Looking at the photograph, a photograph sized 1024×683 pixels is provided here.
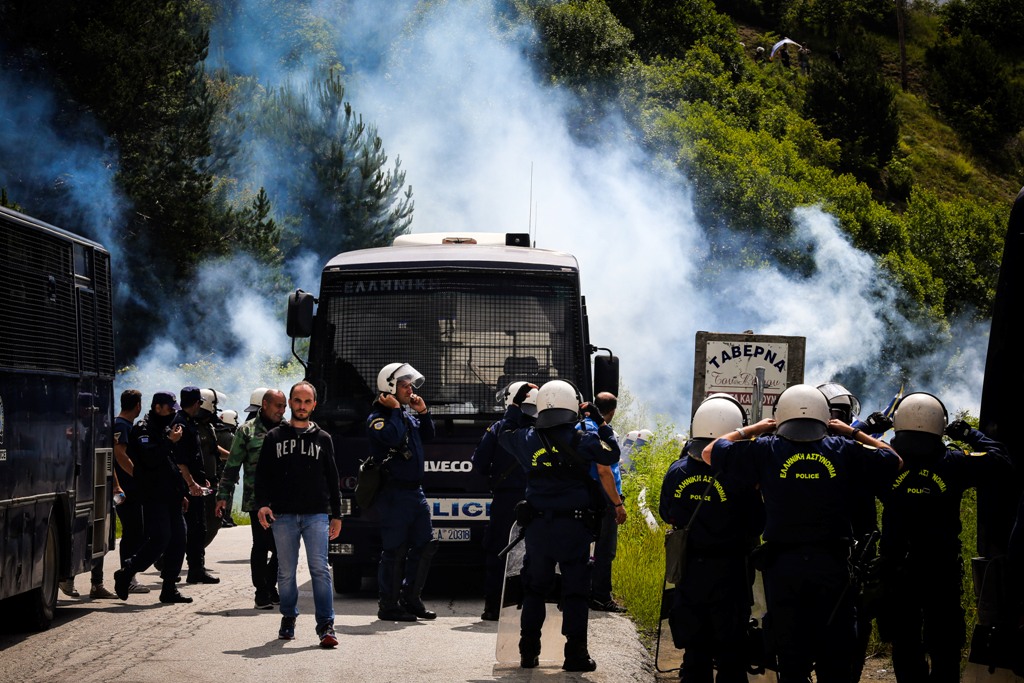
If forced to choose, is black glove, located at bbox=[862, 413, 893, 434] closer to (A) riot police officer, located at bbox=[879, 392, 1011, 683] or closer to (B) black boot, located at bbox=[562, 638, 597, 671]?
(A) riot police officer, located at bbox=[879, 392, 1011, 683]

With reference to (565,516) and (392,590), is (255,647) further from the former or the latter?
(565,516)

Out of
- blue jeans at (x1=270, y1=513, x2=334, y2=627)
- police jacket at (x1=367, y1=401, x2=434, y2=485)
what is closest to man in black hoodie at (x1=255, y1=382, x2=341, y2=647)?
blue jeans at (x1=270, y1=513, x2=334, y2=627)

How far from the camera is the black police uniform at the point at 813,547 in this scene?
6984 millimetres

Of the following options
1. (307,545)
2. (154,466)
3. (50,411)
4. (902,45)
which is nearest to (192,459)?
(154,466)

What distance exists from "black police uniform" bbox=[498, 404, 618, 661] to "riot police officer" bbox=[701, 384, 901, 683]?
81.1 inches

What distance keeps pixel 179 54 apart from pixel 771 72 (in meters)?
50.1

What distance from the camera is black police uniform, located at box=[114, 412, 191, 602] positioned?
12219 millimetres

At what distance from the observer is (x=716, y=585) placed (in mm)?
7641

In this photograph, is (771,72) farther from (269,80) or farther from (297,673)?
(297,673)

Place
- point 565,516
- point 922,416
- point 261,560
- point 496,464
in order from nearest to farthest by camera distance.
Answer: point 922,416 → point 565,516 → point 496,464 → point 261,560

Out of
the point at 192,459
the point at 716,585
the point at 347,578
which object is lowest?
the point at 347,578

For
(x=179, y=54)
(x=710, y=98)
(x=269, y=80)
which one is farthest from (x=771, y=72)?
(x=179, y=54)

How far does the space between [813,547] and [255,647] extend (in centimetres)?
445

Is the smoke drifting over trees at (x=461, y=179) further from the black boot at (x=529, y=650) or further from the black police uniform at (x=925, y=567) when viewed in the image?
the black police uniform at (x=925, y=567)
